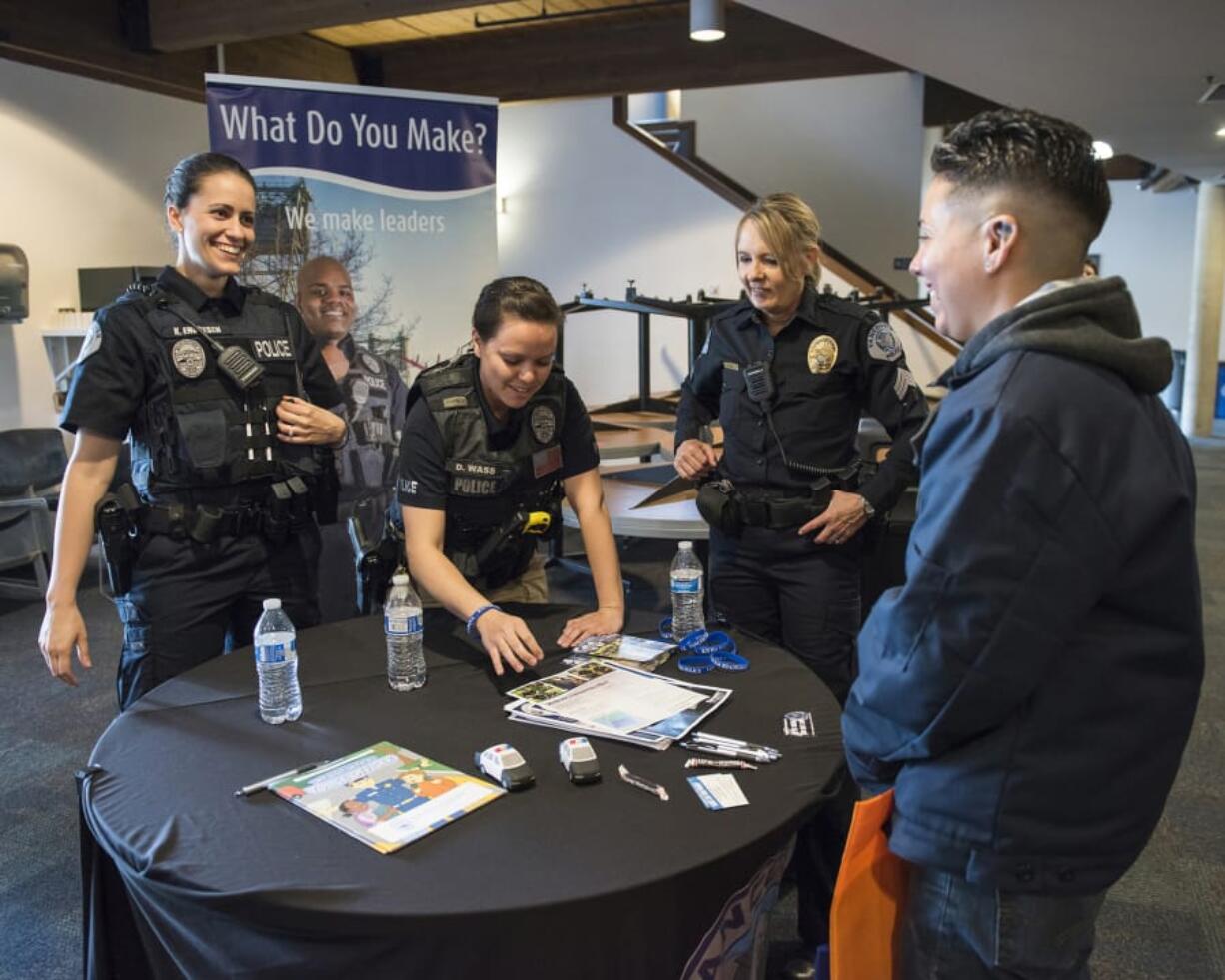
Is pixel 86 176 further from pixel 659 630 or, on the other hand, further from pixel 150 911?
pixel 150 911

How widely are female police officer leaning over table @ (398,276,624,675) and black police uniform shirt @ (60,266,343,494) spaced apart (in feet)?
1.64

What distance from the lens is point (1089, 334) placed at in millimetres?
891

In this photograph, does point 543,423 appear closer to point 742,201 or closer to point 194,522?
point 194,522

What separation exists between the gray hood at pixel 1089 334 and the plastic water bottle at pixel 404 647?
3.27ft

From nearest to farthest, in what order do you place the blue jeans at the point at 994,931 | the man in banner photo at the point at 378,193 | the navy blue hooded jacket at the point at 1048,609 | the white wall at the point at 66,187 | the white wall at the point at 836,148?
1. the navy blue hooded jacket at the point at 1048,609
2. the blue jeans at the point at 994,931
3. the man in banner photo at the point at 378,193
4. the white wall at the point at 66,187
5. the white wall at the point at 836,148

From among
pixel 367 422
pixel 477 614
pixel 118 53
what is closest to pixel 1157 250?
pixel 118 53

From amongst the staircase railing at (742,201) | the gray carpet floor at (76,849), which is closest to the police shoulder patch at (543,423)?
the gray carpet floor at (76,849)

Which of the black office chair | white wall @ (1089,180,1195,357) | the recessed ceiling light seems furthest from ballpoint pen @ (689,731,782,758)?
white wall @ (1089,180,1195,357)

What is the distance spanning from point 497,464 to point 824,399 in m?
0.75

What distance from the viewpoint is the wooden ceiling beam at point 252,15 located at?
4410 millimetres

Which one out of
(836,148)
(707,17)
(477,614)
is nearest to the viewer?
(477,614)

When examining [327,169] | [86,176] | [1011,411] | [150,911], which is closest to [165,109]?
[86,176]

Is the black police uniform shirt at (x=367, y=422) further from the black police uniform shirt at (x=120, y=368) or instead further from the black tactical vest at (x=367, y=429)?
the black police uniform shirt at (x=120, y=368)

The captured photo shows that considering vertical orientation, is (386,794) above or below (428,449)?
below
